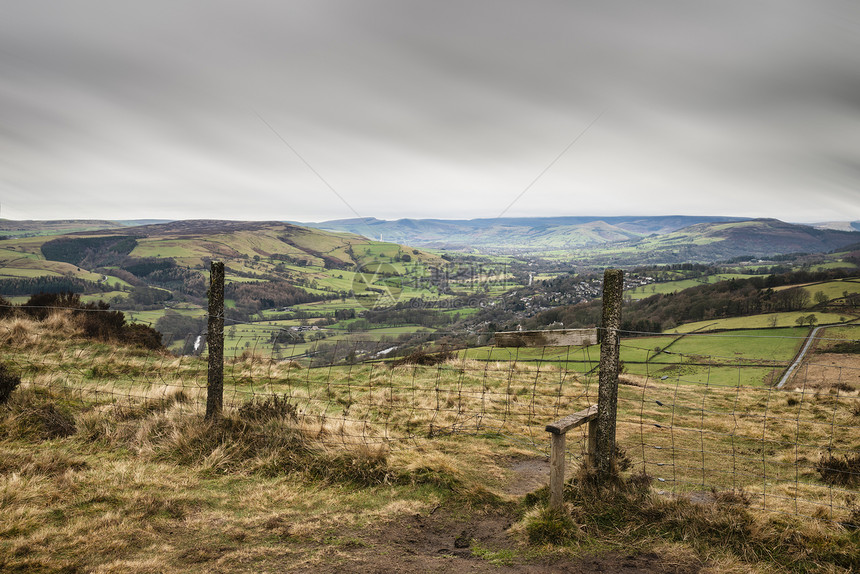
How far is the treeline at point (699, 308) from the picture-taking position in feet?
147

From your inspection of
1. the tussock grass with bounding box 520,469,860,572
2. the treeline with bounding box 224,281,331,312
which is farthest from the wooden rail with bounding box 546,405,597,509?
the treeline with bounding box 224,281,331,312

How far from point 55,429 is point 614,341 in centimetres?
868

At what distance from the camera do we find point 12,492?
460cm

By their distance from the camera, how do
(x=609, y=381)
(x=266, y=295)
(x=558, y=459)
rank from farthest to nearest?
(x=266, y=295) → (x=609, y=381) → (x=558, y=459)

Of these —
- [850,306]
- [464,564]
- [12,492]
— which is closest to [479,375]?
[464,564]

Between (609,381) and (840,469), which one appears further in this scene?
(840,469)

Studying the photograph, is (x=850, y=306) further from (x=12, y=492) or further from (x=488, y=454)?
(x=12, y=492)

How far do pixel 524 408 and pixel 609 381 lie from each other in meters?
6.14

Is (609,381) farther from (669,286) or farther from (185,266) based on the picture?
(185,266)

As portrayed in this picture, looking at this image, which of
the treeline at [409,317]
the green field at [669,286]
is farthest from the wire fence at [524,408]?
the green field at [669,286]

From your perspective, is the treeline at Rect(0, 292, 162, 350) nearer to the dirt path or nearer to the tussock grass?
the dirt path

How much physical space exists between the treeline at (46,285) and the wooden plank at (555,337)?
69.2 meters

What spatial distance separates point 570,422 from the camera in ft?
16.1

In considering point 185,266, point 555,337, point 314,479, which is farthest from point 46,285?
point 555,337
